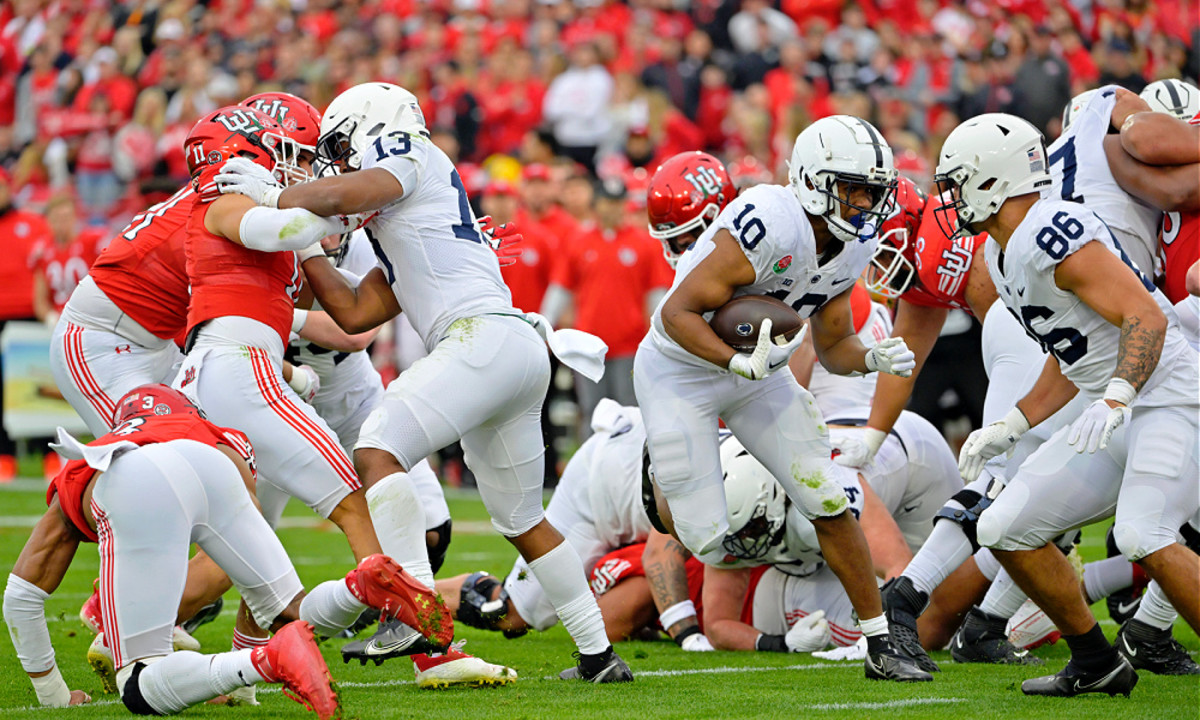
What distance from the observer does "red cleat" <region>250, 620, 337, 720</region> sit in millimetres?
3707

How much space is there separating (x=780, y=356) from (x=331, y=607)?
1660 millimetres

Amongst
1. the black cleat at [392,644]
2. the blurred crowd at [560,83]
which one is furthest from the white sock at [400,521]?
the blurred crowd at [560,83]

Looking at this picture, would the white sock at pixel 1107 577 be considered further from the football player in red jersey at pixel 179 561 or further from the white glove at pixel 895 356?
the football player in red jersey at pixel 179 561

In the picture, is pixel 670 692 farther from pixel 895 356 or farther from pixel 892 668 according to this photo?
pixel 895 356

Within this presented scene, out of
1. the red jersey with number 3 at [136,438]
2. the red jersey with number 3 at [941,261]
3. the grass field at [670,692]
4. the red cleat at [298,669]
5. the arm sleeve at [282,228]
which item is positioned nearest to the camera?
the red cleat at [298,669]

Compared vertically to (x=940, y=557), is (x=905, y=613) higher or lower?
lower

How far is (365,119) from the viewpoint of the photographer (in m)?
4.92

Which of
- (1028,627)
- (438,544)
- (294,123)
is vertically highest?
(294,123)

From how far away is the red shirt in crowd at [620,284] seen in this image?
1132 cm

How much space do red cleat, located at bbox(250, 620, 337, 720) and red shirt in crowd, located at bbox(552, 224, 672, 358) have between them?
25.1 ft

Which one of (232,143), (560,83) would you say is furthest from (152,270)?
(560,83)

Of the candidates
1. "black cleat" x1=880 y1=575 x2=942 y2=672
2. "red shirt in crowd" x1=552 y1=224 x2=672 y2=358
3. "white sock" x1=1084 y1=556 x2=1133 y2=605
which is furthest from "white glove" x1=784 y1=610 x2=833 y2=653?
"red shirt in crowd" x1=552 y1=224 x2=672 y2=358

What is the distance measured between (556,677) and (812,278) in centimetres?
167

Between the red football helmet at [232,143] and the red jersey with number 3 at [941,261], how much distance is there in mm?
2566
